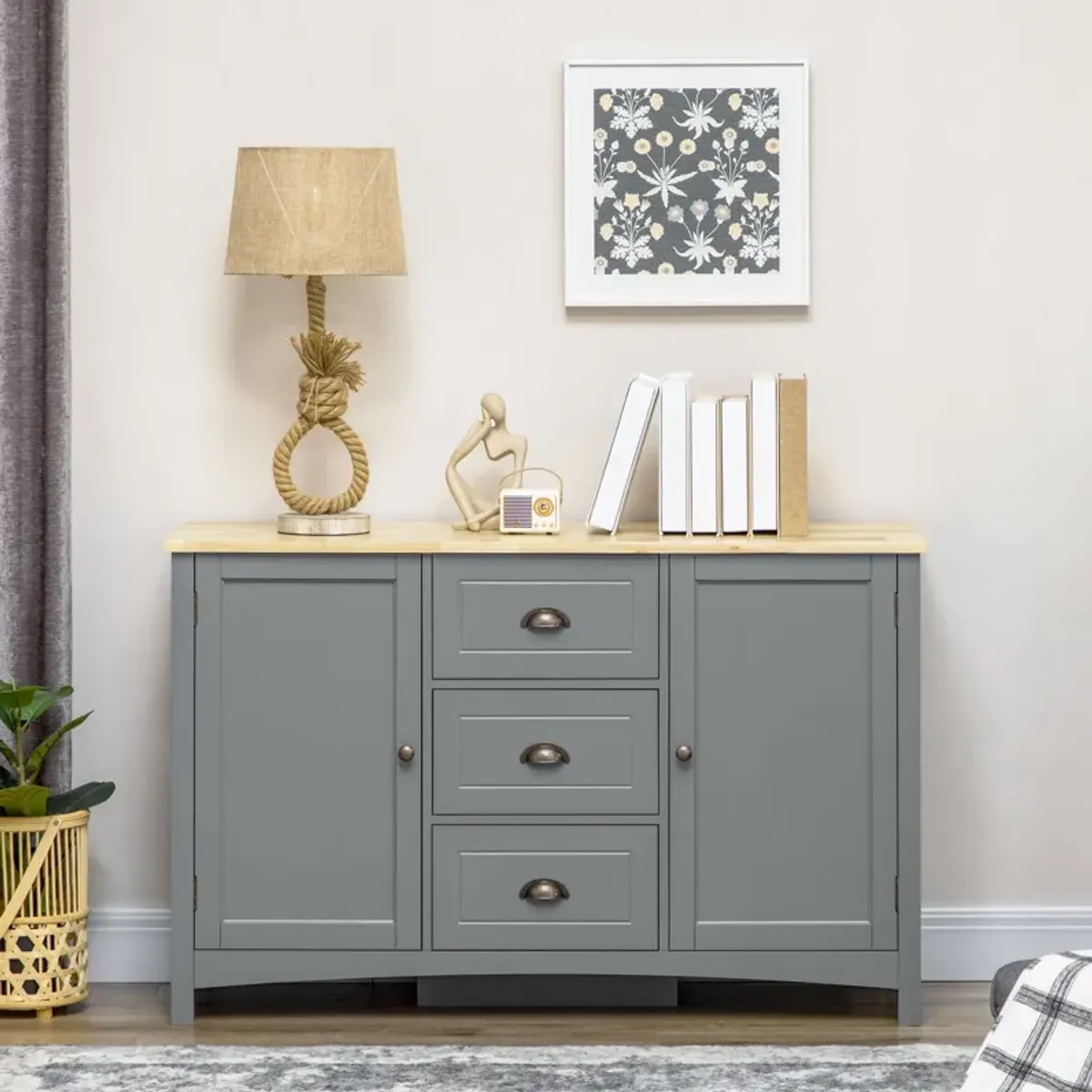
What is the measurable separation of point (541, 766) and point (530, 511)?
1.48ft

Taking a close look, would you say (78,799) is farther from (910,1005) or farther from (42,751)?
(910,1005)

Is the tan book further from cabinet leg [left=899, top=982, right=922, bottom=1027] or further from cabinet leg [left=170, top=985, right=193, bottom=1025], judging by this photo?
cabinet leg [left=170, top=985, right=193, bottom=1025]

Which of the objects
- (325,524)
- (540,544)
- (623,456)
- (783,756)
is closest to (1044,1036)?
(783,756)

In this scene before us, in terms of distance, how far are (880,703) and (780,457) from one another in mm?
462

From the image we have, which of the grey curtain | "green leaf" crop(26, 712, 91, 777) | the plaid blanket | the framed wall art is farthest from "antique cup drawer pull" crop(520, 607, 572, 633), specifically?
the plaid blanket

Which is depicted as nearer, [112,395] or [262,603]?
[262,603]

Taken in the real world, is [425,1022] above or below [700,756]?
below

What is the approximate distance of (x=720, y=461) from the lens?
8.93 ft

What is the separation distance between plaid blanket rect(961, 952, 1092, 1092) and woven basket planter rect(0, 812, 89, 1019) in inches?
71.8

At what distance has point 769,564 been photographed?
2.64 meters

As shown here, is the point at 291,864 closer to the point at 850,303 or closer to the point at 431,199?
the point at 431,199

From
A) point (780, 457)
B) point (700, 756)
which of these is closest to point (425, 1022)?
point (700, 756)

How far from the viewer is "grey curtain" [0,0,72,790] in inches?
110

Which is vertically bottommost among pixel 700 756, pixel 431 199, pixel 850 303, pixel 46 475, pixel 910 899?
pixel 910 899
